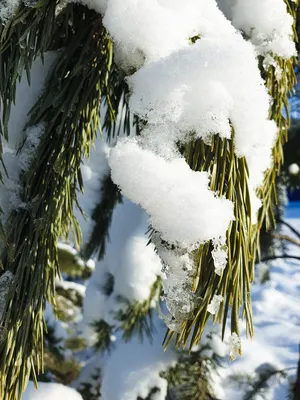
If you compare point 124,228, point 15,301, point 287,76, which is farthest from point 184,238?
point 124,228

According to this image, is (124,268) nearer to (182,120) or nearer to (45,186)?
(45,186)

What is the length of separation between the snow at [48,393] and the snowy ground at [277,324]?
195 centimetres

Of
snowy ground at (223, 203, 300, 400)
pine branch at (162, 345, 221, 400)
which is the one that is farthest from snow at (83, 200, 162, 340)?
snowy ground at (223, 203, 300, 400)

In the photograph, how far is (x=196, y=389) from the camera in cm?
166

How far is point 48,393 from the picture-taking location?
3.73 feet

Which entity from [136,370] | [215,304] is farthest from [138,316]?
[215,304]

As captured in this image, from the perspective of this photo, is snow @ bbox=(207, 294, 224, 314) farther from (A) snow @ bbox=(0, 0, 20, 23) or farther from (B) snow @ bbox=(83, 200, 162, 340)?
(B) snow @ bbox=(83, 200, 162, 340)

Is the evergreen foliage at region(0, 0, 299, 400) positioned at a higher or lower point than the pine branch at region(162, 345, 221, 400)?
higher

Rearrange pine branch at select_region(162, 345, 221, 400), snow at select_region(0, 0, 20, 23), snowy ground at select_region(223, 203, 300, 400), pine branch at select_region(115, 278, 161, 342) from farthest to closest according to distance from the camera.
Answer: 1. snowy ground at select_region(223, 203, 300, 400)
2. pine branch at select_region(162, 345, 221, 400)
3. pine branch at select_region(115, 278, 161, 342)
4. snow at select_region(0, 0, 20, 23)

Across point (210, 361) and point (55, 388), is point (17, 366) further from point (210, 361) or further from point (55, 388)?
point (210, 361)

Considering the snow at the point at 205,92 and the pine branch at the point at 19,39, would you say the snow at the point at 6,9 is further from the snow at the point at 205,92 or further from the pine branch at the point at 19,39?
the snow at the point at 205,92

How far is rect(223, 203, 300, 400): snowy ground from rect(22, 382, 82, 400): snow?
195 centimetres

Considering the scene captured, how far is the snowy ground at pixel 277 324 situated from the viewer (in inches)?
146

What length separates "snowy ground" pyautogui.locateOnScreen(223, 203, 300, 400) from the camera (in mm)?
3697
